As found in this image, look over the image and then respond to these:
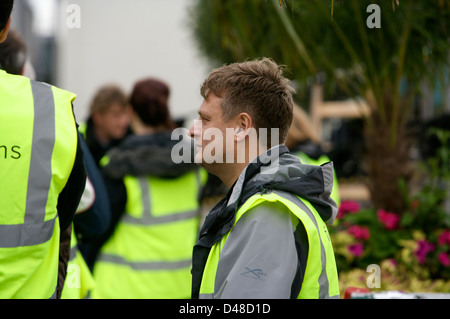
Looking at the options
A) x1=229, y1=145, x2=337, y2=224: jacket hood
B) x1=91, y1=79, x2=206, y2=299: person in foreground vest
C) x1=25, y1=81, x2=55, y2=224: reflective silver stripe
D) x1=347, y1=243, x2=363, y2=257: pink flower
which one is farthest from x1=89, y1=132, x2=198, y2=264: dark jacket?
x1=347, y1=243, x2=363, y2=257: pink flower

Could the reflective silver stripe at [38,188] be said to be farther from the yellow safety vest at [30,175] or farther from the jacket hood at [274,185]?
the jacket hood at [274,185]

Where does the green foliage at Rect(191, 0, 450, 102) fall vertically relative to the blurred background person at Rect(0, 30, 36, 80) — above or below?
above

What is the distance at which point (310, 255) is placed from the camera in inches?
A: 54.0

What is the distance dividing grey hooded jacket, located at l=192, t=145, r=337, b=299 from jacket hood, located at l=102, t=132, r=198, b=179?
4.68ft

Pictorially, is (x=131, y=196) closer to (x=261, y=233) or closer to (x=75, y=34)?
(x=261, y=233)

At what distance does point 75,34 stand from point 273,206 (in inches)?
545

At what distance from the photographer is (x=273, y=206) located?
1374 millimetres

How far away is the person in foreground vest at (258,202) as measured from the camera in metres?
→ 1.32

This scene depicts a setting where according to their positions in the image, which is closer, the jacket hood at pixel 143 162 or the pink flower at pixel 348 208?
the jacket hood at pixel 143 162

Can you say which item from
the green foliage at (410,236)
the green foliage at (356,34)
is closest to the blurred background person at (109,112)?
the green foliage at (356,34)

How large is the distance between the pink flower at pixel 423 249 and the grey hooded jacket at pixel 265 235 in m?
2.91

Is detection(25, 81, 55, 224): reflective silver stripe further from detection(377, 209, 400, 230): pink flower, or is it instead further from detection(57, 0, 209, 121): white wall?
detection(57, 0, 209, 121): white wall

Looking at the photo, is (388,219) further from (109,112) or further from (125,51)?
(125,51)

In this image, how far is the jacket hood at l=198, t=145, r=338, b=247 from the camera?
1.44 metres
